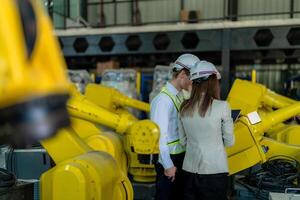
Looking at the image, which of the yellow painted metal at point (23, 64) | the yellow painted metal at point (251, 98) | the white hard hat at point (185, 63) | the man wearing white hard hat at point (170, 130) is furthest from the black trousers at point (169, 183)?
the yellow painted metal at point (23, 64)

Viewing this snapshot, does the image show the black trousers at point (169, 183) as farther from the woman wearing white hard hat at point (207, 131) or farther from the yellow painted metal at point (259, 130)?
the yellow painted metal at point (259, 130)

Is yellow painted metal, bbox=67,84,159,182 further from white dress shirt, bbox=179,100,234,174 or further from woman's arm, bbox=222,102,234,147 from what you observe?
woman's arm, bbox=222,102,234,147

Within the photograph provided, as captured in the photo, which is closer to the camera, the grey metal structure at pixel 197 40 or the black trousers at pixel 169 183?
the black trousers at pixel 169 183

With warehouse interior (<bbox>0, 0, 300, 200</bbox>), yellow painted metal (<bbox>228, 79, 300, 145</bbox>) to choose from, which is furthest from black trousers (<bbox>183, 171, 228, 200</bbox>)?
yellow painted metal (<bbox>228, 79, 300, 145</bbox>)

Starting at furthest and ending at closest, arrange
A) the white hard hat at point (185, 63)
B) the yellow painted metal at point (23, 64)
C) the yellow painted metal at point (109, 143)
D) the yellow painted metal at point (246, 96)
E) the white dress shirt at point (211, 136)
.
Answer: the yellow painted metal at point (246, 96), the yellow painted metal at point (109, 143), the white hard hat at point (185, 63), the white dress shirt at point (211, 136), the yellow painted metal at point (23, 64)

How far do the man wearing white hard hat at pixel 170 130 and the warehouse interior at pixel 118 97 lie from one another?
0.16 meters

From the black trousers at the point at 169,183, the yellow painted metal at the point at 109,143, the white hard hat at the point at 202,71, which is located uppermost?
the white hard hat at the point at 202,71

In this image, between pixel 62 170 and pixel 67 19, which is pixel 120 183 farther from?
pixel 67 19

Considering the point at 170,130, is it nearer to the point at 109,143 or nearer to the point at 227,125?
the point at 227,125

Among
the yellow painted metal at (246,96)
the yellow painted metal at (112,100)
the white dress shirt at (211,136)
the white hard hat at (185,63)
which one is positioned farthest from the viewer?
the yellow painted metal at (112,100)

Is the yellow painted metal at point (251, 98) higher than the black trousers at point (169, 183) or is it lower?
higher

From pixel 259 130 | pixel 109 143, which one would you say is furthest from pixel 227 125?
pixel 109 143

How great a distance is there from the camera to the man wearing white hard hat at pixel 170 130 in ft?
11.1

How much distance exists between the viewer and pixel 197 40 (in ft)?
25.5
